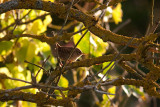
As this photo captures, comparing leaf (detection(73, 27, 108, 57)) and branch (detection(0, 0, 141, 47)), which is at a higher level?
leaf (detection(73, 27, 108, 57))

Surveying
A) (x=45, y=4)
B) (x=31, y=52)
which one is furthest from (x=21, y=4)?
(x=31, y=52)

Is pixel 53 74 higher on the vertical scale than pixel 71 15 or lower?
lower

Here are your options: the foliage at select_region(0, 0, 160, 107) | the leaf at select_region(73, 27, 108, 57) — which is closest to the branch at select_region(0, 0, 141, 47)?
the foliage at select_region(0, 0, 160, 107)

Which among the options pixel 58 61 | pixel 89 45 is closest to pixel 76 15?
pixel 58 61

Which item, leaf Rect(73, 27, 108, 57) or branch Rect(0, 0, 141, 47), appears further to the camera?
leaf Rect(73, 27, 108, 57)

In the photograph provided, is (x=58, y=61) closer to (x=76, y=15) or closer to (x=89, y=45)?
(x=76, y=15)

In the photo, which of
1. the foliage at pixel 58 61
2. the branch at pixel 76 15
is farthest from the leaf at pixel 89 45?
the branch at pixel 76 15

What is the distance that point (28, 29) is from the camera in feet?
6.97

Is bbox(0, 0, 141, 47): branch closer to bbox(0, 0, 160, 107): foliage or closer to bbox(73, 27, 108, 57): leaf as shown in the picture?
bbox(0, 0, 160, 107): foliage

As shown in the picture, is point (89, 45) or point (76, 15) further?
point (89, 45)

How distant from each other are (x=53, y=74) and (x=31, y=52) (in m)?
0.63

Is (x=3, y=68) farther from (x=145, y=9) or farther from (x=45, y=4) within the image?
(x=145, y=9)

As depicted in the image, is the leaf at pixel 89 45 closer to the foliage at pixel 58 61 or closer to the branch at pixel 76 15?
the foliage at pixel 58 61

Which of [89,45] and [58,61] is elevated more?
[89,45]
